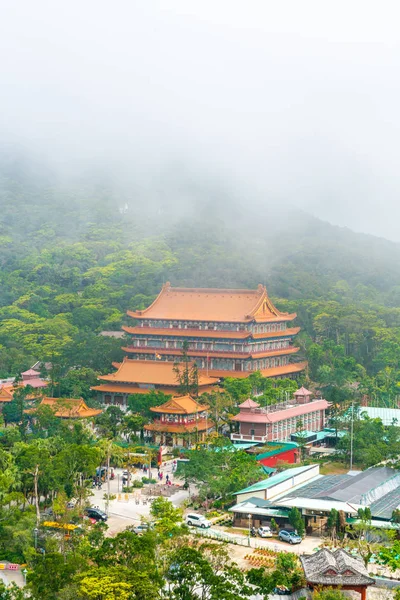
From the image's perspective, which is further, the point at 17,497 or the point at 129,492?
the point at 129,492

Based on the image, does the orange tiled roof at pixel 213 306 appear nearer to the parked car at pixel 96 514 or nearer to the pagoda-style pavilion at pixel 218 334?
the pagoda-style pavilion at pixel 218 334

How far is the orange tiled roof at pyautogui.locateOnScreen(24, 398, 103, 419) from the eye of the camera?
177 ft

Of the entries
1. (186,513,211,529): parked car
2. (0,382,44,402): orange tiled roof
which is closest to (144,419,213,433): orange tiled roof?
(0,382,44,402): orange tiled roof

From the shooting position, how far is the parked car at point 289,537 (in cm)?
3712

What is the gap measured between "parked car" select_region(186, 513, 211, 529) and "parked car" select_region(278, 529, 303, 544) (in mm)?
3181

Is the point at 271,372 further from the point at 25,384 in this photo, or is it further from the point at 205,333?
the point at 25,384

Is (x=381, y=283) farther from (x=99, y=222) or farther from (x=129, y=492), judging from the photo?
(x=129, y=492)

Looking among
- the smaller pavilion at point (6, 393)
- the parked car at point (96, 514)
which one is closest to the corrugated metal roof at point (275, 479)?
the parked car at point (96, 514)

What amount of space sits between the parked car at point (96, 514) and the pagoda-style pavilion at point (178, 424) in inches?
538

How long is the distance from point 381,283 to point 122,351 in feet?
224

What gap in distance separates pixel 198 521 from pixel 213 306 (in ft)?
112

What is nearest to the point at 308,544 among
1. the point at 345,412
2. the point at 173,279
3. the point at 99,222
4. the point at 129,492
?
the point at 129,492

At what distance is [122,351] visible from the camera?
7125 centimetres

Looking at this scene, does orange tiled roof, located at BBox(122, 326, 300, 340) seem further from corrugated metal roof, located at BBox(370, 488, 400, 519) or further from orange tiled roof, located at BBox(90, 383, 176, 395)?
corrugated metal roof, located at BBox(370, 488, 400, 519)
